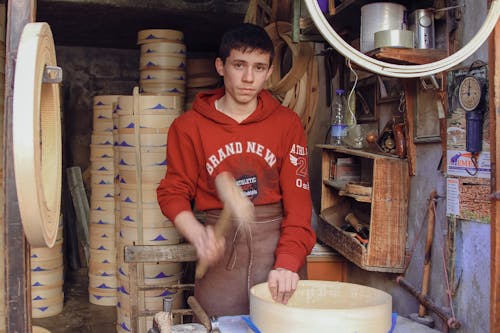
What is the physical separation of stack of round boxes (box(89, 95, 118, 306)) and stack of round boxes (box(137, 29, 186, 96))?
44 cm

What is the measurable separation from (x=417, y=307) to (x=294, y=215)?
0.97 m

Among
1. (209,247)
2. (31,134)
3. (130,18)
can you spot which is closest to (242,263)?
(209,247)

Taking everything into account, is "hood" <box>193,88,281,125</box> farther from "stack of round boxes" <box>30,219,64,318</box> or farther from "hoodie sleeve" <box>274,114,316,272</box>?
"stack of round boxes" <box>30,219,64,318</box>

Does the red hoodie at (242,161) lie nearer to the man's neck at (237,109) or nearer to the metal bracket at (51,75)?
the man's neck at (237,109)

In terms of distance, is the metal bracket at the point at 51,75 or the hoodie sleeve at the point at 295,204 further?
the hoodie sleeve at the point at 295,204

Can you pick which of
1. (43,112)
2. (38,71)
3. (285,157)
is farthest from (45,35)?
(285,157)

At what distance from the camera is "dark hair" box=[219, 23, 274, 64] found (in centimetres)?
260

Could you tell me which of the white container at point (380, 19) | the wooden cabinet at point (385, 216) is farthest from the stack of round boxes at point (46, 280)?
the white container at point (380, 19)

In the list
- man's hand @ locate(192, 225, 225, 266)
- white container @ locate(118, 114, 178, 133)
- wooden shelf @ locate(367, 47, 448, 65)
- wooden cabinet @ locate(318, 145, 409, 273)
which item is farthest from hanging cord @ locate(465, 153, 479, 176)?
white container @ locate(118, 114, 178, 133)

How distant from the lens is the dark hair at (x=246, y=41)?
2602mm

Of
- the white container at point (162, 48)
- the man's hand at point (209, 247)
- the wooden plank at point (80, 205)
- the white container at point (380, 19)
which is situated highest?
the white container at point (162, 48)

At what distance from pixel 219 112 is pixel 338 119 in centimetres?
149

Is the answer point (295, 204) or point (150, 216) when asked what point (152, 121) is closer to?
point (150, 216)

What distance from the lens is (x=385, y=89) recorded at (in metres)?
3.50
